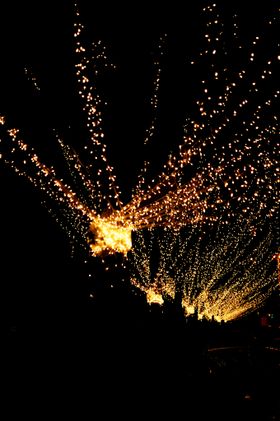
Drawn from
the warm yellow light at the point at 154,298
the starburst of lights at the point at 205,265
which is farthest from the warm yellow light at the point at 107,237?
the starburst of lights at the point at 205,265

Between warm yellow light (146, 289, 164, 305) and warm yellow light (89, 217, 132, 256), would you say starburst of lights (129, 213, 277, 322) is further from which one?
warm yellow light (89, 217, 132, 256)

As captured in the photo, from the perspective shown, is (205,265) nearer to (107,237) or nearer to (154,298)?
(154,298)

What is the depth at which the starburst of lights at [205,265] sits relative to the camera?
66.2 ft

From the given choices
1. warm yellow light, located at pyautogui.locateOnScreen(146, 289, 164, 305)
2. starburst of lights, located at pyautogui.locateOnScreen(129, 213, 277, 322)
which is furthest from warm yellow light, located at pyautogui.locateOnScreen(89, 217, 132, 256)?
starburst of lights, located at pyautogui.locateOnScreen(129, 213, 277, 322)

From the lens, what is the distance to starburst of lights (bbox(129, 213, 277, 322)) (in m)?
20.2

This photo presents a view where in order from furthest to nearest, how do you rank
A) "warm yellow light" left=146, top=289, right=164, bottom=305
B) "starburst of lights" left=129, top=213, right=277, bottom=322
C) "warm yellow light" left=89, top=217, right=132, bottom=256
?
"starburst of lights" left=129, top=213, right=277, bottom=322, "warm yellow light" left=146, top=289, right=164, bottom=305, "warm yellow light" left=89, top=217, right=132, bottom=256

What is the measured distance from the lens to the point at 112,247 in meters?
10.0

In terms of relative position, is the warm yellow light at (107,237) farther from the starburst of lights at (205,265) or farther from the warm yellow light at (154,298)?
the starburst of lights at (205,265)

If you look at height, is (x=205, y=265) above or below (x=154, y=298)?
above

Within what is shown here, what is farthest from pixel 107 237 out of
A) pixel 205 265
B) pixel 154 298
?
pixel 205 265

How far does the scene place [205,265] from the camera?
77.0 feet

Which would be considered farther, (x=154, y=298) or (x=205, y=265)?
(x=205, y=265)

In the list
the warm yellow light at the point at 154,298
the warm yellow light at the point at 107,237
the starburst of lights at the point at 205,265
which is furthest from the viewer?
the starburst of lights at the point at 205,265

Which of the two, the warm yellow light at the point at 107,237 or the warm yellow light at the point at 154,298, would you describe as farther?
the warm yellow light at the point at 154,298
